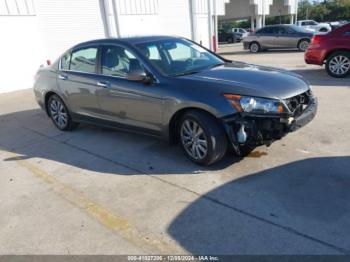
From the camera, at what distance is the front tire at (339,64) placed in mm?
9047

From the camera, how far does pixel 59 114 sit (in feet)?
21.0

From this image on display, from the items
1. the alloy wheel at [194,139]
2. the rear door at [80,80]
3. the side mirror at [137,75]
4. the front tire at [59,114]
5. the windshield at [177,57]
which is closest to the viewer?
the alloy wheel at [194,139]

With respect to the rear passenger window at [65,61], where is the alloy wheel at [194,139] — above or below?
below

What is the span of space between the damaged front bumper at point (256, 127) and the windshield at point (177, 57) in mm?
1117

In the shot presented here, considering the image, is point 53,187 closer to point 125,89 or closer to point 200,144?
point 125,89

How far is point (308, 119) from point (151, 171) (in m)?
2.07

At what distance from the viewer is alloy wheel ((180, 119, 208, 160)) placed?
412cm

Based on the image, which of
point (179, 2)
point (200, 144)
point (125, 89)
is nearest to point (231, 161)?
point (200, 144)

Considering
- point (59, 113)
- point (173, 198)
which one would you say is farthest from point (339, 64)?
point (173, 198)

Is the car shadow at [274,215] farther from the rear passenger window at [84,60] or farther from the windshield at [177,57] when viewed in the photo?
the rear passenger window at [84,60]

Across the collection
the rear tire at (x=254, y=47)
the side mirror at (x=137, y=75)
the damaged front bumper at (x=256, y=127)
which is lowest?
the rear tire at (x=254, y=47)

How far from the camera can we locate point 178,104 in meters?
4.19

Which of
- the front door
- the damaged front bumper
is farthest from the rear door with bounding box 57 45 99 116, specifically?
the damaged front bumper

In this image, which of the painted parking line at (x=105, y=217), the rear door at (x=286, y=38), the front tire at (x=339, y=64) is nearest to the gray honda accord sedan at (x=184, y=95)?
the painted parking line at (x=105, y=217)
